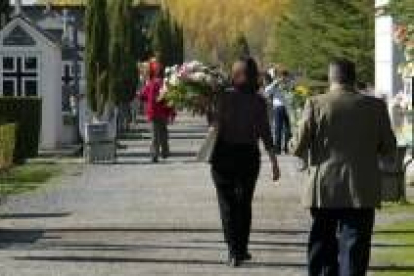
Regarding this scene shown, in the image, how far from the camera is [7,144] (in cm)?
2877

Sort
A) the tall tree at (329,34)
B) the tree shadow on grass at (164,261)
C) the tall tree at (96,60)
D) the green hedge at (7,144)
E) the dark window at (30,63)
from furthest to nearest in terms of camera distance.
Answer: the tall tree at (96,60) < the dark window at (30,63) < the tall tree at (329,34) < the green hedge at (7,144) < the tree shadow on grass at (164,261)

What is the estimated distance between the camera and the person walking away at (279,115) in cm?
3212

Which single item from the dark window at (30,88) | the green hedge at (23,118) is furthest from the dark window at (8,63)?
the green hedge at (23,118)

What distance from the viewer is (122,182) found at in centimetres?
2489

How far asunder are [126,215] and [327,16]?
61.3 feet

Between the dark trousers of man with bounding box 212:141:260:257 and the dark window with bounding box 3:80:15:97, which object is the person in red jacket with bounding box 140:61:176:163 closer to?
the dark window with bounding box 3:80:15:97

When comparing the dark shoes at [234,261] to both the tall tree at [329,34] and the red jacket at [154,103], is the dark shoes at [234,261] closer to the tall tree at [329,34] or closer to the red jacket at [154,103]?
the tall tree at [329,34]

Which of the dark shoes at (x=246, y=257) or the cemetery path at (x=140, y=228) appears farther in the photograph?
the dark shoes at (x=246, y=257)

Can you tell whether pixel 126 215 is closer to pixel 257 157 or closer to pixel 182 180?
pixel 257 157

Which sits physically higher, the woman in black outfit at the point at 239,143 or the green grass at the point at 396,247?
the woman in black outfit at the point at 239,143

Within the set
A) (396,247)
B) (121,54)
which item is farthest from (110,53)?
(396,247)

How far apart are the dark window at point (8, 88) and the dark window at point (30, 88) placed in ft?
1.74

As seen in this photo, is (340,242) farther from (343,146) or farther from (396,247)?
(396,247)

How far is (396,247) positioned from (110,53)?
2845cm
